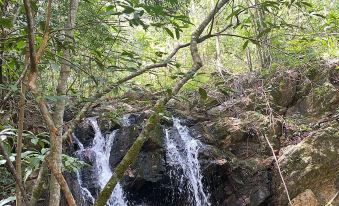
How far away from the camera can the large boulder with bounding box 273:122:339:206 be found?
18.8 feet

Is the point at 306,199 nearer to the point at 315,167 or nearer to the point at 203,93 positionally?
the point at 315,167

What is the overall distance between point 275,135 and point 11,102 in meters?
5.90

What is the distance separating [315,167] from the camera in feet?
19.1

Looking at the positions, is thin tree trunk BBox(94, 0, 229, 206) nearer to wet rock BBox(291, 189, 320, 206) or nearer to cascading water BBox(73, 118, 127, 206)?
wet rock BBox(291, 189, 320, 206)

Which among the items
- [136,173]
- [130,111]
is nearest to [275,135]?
[136,173]

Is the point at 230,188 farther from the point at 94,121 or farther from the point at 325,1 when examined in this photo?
the point at 325,1

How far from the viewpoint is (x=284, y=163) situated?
6113 mm

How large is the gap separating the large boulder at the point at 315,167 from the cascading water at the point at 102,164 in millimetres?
2944

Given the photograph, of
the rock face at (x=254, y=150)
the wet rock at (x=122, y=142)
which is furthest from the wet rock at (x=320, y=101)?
the wet rock at (x=122, y=142)

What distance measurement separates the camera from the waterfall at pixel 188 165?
6828 millimetres

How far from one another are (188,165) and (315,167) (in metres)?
2.37

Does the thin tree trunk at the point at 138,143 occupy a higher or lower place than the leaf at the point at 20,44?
lower

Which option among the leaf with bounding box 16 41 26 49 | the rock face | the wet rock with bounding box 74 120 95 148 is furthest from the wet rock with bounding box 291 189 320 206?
the leaf with bounding box 16 41 26 49

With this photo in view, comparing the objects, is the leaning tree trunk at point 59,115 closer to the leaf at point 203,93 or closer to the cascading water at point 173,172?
the leaf at point 203,93
